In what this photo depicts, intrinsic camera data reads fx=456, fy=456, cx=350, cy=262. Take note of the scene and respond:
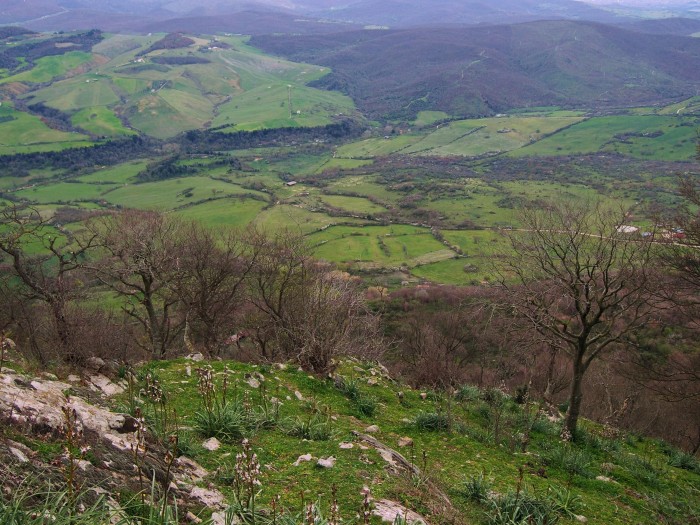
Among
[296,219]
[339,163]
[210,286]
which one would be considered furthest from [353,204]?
[210,286]

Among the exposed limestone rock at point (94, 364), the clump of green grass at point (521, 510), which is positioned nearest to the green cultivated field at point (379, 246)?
the exposed limestone rock at point (94, 364)

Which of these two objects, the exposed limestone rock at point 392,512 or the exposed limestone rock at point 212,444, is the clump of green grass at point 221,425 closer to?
the exposed limestone rock at point 212,444

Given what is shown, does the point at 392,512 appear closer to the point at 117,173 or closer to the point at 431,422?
the point at 431,422

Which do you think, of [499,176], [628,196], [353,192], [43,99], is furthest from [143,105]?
[628,196]

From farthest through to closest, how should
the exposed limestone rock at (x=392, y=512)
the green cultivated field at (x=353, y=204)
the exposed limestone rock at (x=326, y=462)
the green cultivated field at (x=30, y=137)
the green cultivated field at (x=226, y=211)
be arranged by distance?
1. the green cultivated field at (x=30, y=137)
2. the green cultivated field at (x=353, y=204)
3. the green cultivated field at (x=226, y=211)
4. the exposed limestone rock at (x=326, y=462)
5. the exposed limestone rock at (x=392, y=512)

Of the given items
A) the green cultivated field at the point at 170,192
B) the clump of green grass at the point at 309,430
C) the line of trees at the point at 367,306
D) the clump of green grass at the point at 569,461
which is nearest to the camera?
the clump of green grass at the point at 309,430

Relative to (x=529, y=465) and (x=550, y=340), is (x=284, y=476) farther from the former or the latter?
(x=550, y=340)

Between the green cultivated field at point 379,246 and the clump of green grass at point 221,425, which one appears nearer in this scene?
the clump of green grass at point 221,425

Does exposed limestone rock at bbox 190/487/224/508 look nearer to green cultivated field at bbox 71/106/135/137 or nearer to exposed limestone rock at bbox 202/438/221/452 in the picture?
exposed limestone rock at bbox 202/438/221/452

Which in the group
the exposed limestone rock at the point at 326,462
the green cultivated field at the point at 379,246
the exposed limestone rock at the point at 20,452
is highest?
the exposed limestone rock at the point at 20,452

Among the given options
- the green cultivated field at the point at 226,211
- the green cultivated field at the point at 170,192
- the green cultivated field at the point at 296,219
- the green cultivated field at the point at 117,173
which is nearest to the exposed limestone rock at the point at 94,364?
the green cultivated field at the point at 296,219

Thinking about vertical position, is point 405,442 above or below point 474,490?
below

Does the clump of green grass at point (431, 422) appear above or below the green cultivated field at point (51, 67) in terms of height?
below

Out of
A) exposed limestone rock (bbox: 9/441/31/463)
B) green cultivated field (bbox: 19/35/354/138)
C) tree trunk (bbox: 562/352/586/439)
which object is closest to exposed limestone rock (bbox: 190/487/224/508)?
exposed limestone rock (bbox: 9/441/31/463)
